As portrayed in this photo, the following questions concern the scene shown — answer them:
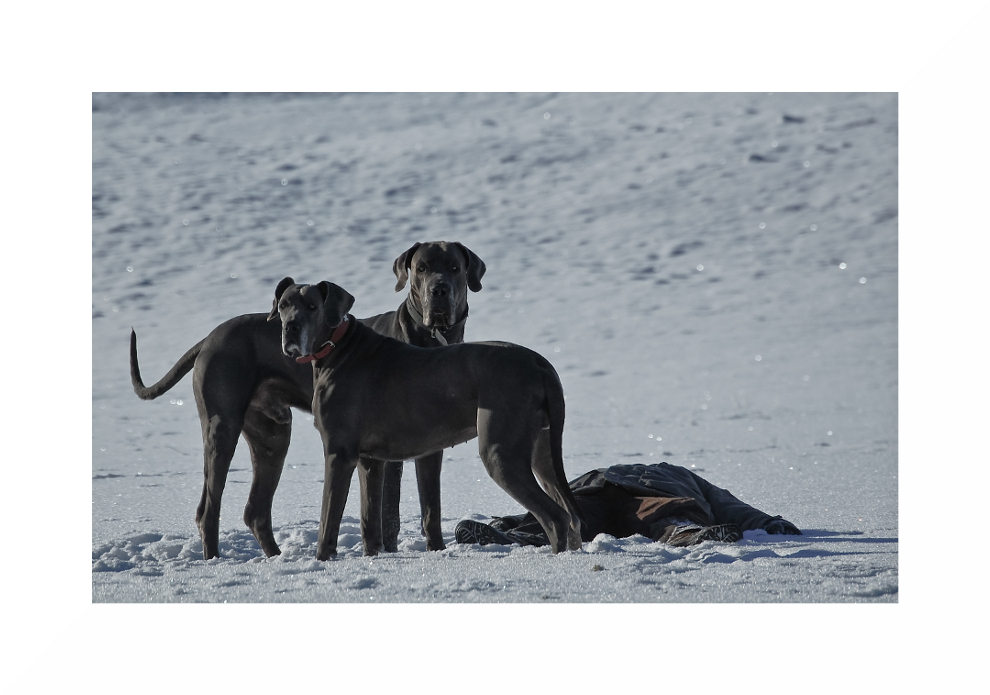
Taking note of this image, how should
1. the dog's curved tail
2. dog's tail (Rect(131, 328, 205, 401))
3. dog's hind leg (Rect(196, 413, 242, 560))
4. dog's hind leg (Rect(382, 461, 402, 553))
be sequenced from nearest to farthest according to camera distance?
the dog's curved tail, dog's hind leg (Rect(196, 413, 242, 560)), dog's hind leg (Rect(382, 461, 402, 553)), dog's tail (Rect(131, 328, 205, 401))

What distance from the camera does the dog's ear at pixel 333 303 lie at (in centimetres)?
526

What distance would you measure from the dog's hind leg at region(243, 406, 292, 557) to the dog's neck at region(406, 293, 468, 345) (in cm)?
87

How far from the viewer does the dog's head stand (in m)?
5.18

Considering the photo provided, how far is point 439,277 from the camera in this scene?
227 inches

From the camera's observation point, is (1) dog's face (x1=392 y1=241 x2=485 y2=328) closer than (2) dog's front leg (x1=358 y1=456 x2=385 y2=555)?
No

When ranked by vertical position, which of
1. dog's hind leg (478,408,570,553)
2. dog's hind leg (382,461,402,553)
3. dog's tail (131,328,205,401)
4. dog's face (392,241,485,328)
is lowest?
dog's hind leg (382,461,402,553)

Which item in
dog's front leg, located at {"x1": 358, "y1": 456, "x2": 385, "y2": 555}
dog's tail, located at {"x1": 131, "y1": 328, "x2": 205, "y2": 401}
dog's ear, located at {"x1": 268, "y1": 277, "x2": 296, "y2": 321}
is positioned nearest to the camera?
dog's ear, located at {"x1": 268, "y1": 277, "x2": 296, "y2": 321}

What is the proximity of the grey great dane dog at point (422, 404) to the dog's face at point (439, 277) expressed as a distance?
42cm

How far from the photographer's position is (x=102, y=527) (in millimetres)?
6773

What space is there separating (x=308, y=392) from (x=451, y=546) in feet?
3.73

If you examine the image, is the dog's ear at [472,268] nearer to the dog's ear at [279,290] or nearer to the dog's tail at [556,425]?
the dog's ear at [279,290]

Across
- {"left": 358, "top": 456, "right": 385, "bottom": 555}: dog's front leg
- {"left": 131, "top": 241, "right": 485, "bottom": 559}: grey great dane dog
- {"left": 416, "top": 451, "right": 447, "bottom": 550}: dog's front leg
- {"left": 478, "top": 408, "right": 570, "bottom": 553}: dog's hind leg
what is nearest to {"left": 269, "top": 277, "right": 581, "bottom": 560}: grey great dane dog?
{"left": 478, "top": 408, "right": 570, "bottom": 553}: dog's hind leg

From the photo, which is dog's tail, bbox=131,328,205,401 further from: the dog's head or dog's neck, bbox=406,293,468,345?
dog's neck, bbox=406,293,468,345

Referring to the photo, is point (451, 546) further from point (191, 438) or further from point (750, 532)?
point (191, 438)
